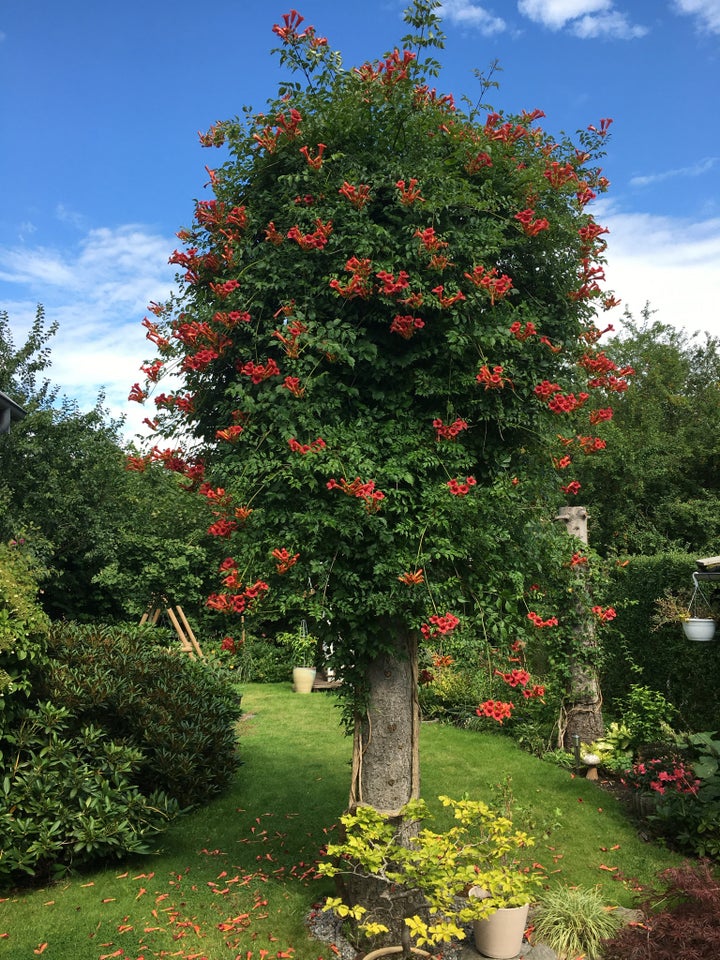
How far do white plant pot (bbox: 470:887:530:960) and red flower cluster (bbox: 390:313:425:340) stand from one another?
3246 mm

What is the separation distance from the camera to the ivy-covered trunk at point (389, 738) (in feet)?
13.9

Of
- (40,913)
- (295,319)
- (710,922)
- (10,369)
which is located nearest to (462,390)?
(295,319)

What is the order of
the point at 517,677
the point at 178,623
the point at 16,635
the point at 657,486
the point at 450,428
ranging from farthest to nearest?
the point at 657,486 < the point at 178,623 < the point at 16,635 < the point at 450,428 < the point at 517,677

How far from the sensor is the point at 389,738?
13.9ft

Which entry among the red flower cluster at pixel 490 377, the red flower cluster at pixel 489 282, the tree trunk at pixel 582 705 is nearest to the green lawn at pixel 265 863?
the tree trunk at pixel 582 705

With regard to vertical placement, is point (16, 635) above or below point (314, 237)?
below

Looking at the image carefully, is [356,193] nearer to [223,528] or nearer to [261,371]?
[261,371]

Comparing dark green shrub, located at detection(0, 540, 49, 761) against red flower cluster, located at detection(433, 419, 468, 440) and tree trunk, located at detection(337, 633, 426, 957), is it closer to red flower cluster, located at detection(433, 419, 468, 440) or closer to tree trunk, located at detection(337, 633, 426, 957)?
tree trunk, located at detection(337, 633, 426, 957)

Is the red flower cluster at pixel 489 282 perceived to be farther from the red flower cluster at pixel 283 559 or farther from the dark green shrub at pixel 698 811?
the dark green shrub at pixel 698 811

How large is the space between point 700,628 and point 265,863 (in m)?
4.71

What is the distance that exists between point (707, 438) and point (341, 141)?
1546 cm

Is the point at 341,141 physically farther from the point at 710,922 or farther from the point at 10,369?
the point at 10,369

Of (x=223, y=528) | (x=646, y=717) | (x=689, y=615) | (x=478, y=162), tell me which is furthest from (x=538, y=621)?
(x=689, y=615)

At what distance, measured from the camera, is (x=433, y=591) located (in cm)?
371
